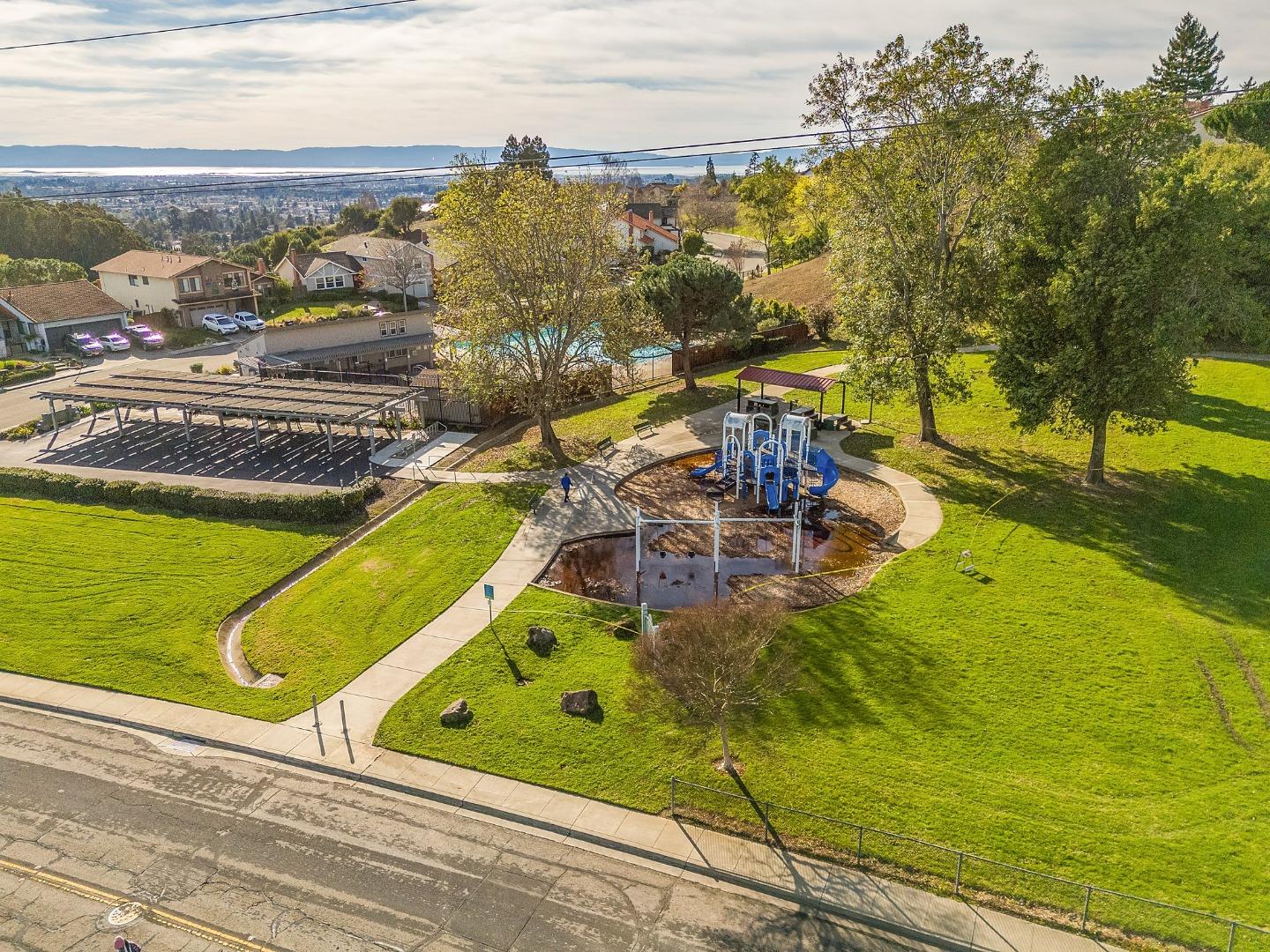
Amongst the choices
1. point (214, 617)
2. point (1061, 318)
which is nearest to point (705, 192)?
point (1061, 318)

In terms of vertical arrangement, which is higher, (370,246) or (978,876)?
(370,246)

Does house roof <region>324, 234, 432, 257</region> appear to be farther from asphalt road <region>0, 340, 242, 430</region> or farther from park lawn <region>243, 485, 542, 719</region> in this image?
park lawn <region>243, 485, 542, 719</region>

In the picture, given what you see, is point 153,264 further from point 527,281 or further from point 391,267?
point 527,281

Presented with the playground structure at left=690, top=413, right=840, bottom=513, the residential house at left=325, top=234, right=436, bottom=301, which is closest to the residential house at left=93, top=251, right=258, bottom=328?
the residential house at left=325, top=234, right=436, bottom=301

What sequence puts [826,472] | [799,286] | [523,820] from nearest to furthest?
[523,820]
[826,472]
[799,286]

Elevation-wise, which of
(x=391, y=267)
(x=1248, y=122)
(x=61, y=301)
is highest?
(x=1248, y=122)

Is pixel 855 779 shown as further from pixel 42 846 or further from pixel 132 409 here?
pixel 132 409

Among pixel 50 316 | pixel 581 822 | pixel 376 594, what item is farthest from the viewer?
pixel 50 316

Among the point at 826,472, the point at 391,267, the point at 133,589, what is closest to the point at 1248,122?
the point at 826,472
